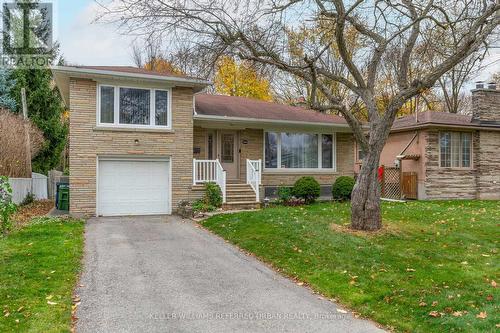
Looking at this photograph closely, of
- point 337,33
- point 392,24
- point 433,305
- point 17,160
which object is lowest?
point 433,305

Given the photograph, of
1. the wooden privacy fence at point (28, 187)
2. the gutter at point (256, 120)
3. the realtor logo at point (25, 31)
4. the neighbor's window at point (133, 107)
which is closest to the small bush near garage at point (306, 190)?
the gutter at point (256, 120)

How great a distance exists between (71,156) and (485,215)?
12.6 meters

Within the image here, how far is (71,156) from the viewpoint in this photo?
12.7 metres

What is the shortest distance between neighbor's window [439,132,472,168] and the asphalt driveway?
13.0 m

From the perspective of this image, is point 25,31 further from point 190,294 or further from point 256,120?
point 190,294

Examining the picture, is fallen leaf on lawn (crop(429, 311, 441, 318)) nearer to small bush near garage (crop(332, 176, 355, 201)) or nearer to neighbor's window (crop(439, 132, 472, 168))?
small bush near garage (crop(332, 176, 355, 201))

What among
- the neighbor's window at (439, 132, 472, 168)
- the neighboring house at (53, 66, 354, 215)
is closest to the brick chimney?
the neighbor's window at (439, 132, 472, 168)

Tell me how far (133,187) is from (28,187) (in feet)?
21.6

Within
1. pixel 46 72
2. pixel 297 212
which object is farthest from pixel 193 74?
pixel 46 72

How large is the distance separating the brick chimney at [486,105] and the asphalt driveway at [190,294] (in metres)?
15.6

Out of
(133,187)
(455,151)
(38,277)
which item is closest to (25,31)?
(133,187)

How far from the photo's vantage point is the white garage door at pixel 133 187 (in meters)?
13.4

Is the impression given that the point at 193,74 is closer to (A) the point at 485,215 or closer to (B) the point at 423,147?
(A) the point at 485,215

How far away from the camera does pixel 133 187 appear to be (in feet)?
45.3
